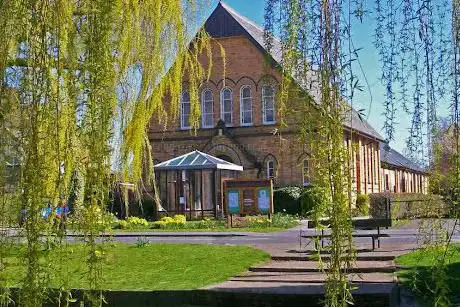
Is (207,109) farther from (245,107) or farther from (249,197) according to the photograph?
(249,197)

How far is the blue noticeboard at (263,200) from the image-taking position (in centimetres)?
3284

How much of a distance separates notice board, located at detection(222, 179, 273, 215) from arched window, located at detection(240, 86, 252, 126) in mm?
9485

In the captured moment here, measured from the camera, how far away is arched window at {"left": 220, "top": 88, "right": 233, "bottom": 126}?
42469 mm

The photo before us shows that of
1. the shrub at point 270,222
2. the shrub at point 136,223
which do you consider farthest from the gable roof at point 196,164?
the shrub at point 136,223

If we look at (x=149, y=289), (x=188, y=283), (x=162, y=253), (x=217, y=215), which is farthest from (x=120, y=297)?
(x=217, y=215)

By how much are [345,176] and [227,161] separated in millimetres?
38870

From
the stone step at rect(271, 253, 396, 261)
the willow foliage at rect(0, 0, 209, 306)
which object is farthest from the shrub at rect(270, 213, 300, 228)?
the willow foliage at rect(0, 0, 209, 306)

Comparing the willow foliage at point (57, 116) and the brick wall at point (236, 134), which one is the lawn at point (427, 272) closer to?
the willow foliage at point (57, 116)

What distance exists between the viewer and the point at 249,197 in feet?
109

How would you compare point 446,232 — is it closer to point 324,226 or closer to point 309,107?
point 324,226

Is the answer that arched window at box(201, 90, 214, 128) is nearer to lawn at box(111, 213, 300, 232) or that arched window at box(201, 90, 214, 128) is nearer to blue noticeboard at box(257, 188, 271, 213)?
blue noticeboard at box(257, 188, 271, 213)

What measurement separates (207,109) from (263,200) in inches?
472

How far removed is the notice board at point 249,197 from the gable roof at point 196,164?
3576 millimetres

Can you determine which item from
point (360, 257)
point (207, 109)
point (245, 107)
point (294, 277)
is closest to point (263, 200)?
point (245, 107)
